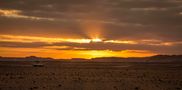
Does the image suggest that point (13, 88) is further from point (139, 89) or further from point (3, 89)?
point (139, 89)

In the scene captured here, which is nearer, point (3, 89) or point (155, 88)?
point (3, 89)

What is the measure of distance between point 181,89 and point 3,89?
50.8ft

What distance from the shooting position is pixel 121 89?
33406 mm

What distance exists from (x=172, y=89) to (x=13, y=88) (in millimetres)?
14181

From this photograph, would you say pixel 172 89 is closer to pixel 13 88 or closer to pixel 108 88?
pixel 108 88

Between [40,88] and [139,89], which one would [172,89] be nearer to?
[139,89]

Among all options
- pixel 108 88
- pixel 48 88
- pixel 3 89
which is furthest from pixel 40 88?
pixel 108 88

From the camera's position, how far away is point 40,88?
112 feet

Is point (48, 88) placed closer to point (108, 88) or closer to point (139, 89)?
point (108, 88)

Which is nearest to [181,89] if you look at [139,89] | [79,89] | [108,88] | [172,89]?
[172,89]

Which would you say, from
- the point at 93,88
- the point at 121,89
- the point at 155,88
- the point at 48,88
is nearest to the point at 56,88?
the point at 48,88

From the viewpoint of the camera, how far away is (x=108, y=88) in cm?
3456

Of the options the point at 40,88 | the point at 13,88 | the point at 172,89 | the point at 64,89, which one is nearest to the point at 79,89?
the point at 64,89

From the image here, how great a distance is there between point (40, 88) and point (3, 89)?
3.30 m
